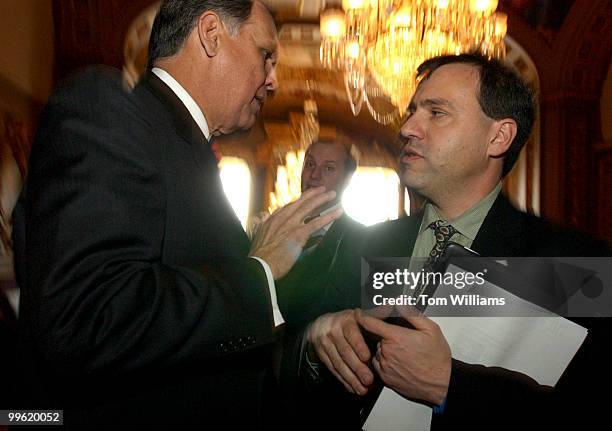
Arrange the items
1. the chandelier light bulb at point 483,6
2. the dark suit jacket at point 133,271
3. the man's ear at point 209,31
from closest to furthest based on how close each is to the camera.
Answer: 1. the dark suit jacket at point 133,271
2. the man's ear at point 209,31
3. the chandelier light bulb at point 483,6

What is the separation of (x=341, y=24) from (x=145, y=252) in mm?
3400

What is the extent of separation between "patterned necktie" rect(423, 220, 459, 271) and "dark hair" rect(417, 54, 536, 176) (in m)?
0.27

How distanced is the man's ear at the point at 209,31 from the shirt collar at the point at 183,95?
0.08 metres

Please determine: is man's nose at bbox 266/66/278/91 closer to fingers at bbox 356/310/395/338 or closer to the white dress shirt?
the white dress shirt

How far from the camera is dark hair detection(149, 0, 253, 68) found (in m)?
1.06

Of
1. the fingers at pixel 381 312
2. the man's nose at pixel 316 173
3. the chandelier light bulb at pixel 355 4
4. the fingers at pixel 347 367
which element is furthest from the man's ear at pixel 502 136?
the chandelier light bulb at pixel 355 4

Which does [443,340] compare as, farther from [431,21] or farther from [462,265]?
[431,21]

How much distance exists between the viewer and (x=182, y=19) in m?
1.06

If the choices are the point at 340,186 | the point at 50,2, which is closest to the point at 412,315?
the point at 340,186

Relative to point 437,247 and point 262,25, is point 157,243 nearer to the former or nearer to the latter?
point 262,25

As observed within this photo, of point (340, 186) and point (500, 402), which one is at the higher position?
point (340, 186)

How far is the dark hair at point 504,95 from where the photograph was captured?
1424 millimetres

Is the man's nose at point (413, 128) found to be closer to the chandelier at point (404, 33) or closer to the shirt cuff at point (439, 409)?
the shirt cuff at point (439, 409)

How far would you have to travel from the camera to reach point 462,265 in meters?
1.18
